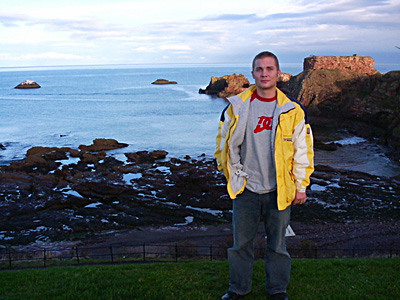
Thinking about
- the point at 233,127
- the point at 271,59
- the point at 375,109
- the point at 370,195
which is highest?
the point at 271,59

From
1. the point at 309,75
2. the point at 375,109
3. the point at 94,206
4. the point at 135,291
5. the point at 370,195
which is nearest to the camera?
the point at 135,291

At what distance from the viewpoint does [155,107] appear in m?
87.6

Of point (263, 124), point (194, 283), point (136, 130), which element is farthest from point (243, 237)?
point (136, 130)

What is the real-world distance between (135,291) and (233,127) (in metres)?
2.52

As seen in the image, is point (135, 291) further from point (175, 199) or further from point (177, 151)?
point (177, 151)

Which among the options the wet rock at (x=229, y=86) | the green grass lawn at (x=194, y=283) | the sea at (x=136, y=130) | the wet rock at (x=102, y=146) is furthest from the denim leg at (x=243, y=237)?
the wet rock at (x=229, y=86)

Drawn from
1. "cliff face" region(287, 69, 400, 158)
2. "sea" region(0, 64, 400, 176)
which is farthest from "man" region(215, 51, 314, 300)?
"cliff face" region(287, 69, 400, 158)

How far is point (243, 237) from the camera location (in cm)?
455

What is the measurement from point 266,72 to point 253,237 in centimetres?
184

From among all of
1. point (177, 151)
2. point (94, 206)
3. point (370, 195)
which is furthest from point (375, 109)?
point (94, 206)

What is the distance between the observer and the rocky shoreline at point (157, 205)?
19.9 m

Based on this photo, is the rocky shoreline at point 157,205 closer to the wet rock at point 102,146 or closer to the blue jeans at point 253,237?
the wet rock at point 102,146

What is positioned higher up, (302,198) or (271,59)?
(271,59)

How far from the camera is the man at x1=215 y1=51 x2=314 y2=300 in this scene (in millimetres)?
4254
